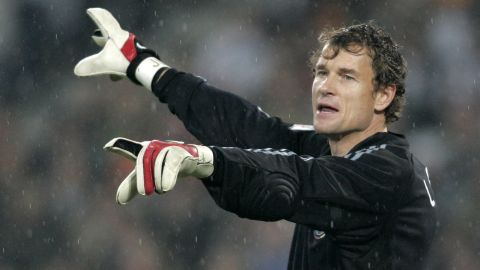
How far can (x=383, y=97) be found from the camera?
9.95ft

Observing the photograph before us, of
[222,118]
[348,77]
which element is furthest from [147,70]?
[348,77]

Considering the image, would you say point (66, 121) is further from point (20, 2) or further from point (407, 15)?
point (407, 15)

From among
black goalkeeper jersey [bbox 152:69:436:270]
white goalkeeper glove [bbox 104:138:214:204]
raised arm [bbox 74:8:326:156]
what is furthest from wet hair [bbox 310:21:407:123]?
white goalkeeper glove [bbox 104:138:214:204]

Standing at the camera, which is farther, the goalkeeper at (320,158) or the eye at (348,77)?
the eye at (348,77)

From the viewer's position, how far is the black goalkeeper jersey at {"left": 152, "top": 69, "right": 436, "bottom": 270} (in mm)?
2328

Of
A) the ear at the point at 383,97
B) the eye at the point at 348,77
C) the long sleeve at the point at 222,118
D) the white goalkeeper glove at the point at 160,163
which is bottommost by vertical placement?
the long sleeve at the point at 222,118

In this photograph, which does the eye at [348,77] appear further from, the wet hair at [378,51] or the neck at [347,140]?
the neck at [347,140]

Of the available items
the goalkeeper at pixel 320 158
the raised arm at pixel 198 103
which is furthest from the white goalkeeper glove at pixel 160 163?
the raised arm at pixel 198 103

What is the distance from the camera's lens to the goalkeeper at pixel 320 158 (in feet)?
7.59

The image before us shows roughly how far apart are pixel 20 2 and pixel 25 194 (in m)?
1.43

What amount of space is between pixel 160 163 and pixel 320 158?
1.94 ft

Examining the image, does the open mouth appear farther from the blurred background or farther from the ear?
the blurred background

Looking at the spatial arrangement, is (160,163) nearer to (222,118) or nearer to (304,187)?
(304,187)

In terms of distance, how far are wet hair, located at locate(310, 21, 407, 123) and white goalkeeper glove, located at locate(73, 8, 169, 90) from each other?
0.83m
